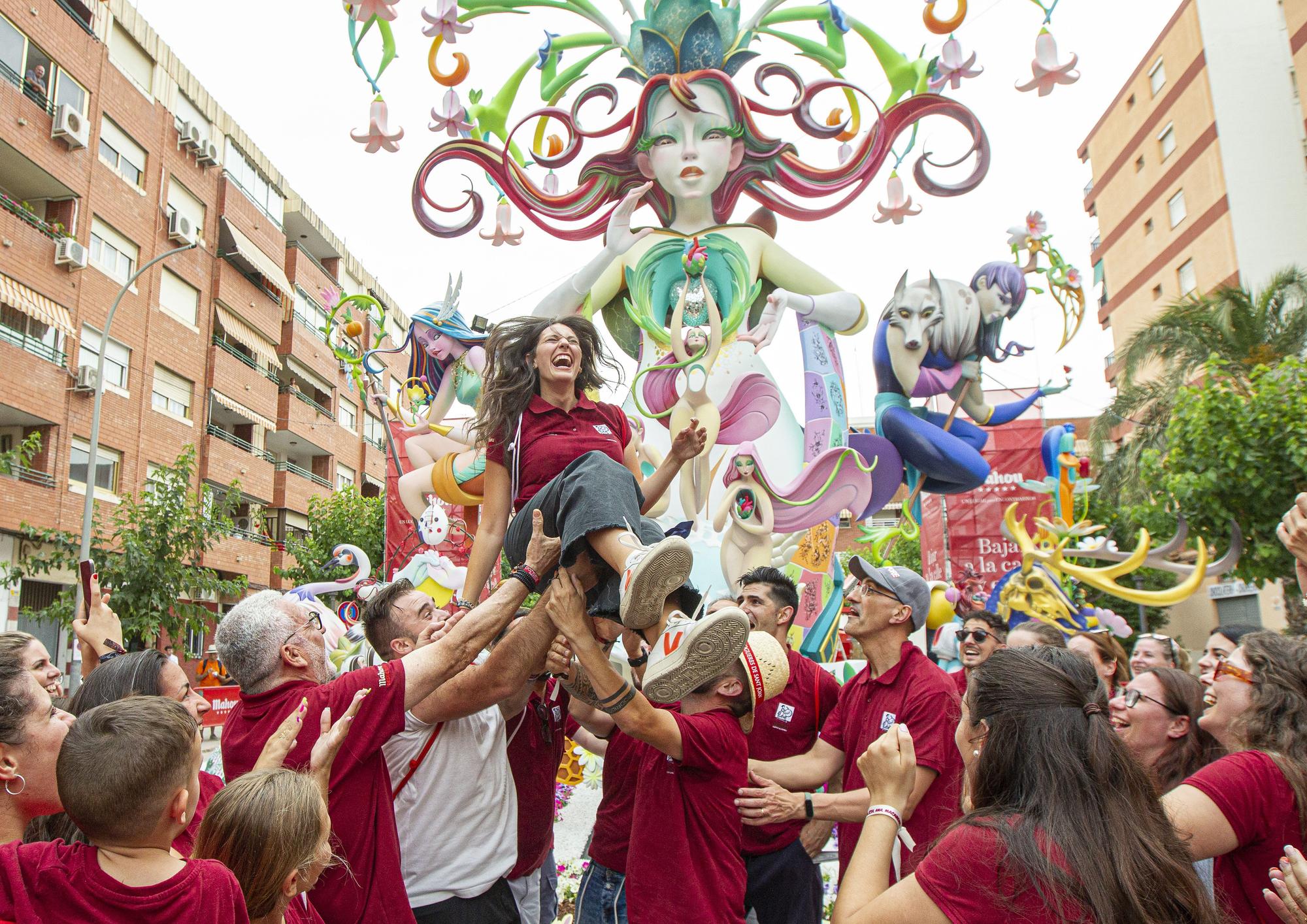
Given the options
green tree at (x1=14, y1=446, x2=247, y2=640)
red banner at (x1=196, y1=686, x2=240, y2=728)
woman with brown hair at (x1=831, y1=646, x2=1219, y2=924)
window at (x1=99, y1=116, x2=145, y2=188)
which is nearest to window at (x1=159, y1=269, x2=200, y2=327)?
window at (x1=99, y1=116, x2=145, y2=188)

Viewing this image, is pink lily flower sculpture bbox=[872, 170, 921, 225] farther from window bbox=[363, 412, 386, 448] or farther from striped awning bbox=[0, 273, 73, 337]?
window bbox=[363, 412, 386, 448]

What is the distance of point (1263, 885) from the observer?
2506 millimetres

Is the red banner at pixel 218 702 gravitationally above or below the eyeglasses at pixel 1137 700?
below

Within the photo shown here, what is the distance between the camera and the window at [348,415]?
40562 mm

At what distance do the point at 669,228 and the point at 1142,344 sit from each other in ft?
35.2

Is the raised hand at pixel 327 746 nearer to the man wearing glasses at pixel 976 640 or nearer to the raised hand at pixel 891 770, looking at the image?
the raised hand at pixel 891 770

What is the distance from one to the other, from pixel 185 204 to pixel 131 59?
153 inches

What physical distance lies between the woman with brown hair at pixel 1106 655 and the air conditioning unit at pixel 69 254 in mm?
22513

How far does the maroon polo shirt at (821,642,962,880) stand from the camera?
347 centimetres

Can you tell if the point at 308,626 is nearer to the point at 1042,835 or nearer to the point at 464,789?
the point at 464,789

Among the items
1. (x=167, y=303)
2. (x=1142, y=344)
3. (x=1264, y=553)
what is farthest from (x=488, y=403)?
(x=167, y=303)

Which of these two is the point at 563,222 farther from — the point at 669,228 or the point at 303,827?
the point at 303,827

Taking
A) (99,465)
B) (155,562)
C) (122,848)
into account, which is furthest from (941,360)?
(99,465)

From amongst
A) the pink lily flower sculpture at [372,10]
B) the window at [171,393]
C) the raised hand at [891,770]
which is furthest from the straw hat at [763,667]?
the window at [171,393]
